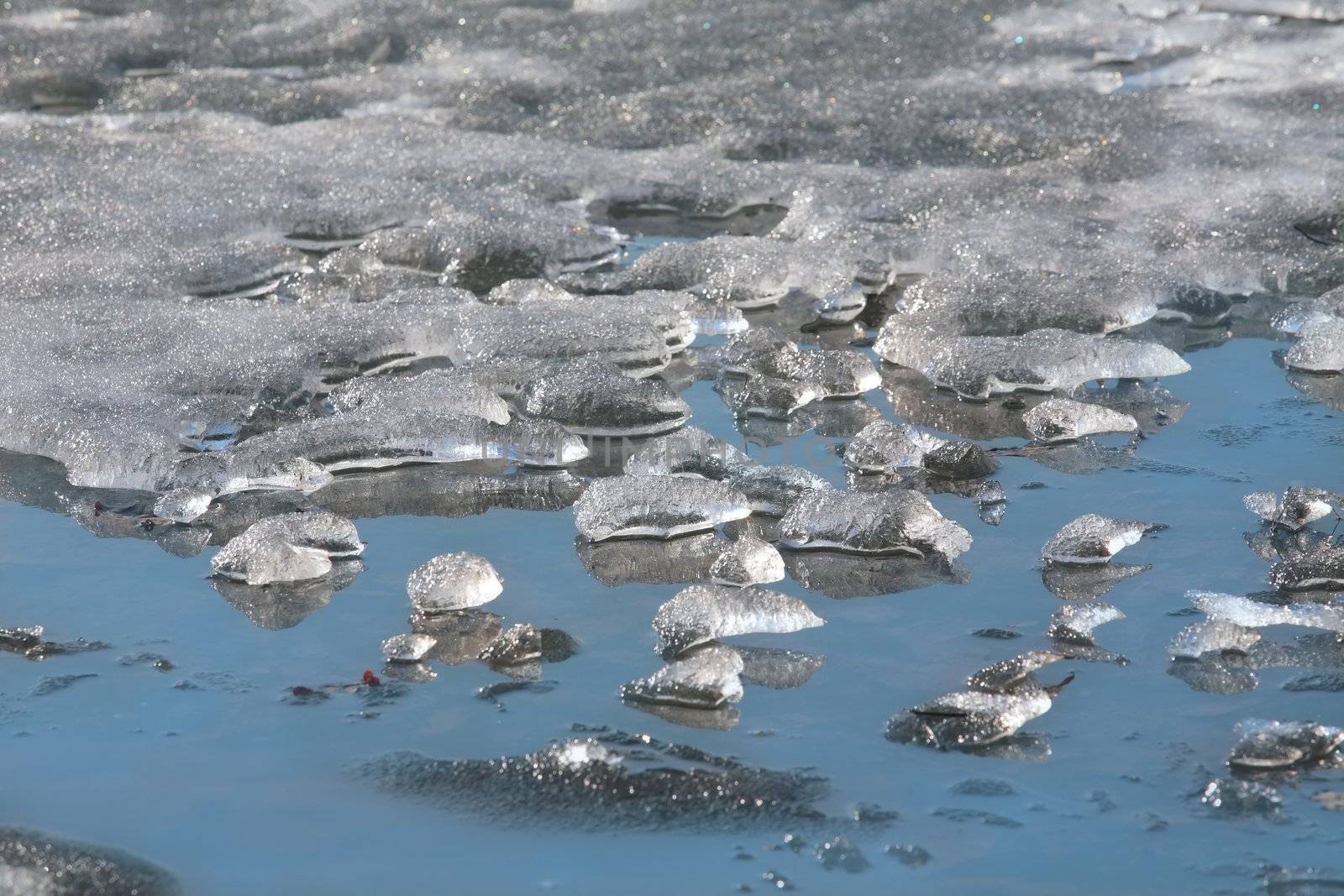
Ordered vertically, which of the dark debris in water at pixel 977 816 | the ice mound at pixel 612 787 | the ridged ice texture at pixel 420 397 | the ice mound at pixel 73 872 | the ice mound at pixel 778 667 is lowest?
the ice mound at pixel 778 667

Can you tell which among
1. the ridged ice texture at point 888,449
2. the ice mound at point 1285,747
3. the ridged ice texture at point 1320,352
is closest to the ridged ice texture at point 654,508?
the ridged ice texture at point 888,449

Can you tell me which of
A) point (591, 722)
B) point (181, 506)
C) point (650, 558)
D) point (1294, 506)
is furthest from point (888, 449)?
point (181, 506)

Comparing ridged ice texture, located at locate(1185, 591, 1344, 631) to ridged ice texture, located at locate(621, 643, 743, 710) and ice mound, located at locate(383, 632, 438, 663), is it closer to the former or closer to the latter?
ridged ice texture, located at locate(621, 643, 743, 710)

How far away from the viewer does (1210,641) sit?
1742 millimetres

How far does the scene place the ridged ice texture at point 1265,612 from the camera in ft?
5.89

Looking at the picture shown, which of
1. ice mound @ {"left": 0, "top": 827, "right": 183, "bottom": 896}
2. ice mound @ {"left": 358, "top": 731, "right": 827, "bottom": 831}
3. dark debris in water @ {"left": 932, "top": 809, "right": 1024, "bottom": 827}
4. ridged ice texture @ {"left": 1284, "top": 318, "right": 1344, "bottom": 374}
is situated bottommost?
ridged ice texture @ {"left": 1284, "top": 318, "right": 1344, "bottom": 374}

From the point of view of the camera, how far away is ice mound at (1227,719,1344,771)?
4.98 ft

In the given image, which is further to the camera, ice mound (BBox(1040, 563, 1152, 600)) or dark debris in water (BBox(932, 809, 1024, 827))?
ice mound (BBox(1040, 563, 1152, 600))

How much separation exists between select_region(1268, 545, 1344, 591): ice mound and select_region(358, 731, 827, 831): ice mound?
72cm

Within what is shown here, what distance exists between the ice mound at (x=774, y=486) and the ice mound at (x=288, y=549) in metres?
0.54

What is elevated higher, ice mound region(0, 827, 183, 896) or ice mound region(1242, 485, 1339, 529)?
ice mound region(0, 827, 183, 896)

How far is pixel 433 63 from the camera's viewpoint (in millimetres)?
5078

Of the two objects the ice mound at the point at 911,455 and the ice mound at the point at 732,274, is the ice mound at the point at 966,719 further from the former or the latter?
the ice mound at the point at 732,274

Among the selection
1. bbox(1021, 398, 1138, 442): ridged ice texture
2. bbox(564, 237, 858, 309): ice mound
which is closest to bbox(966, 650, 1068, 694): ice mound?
bbox(1021, 398, 1138, 442): ridged ice texture
